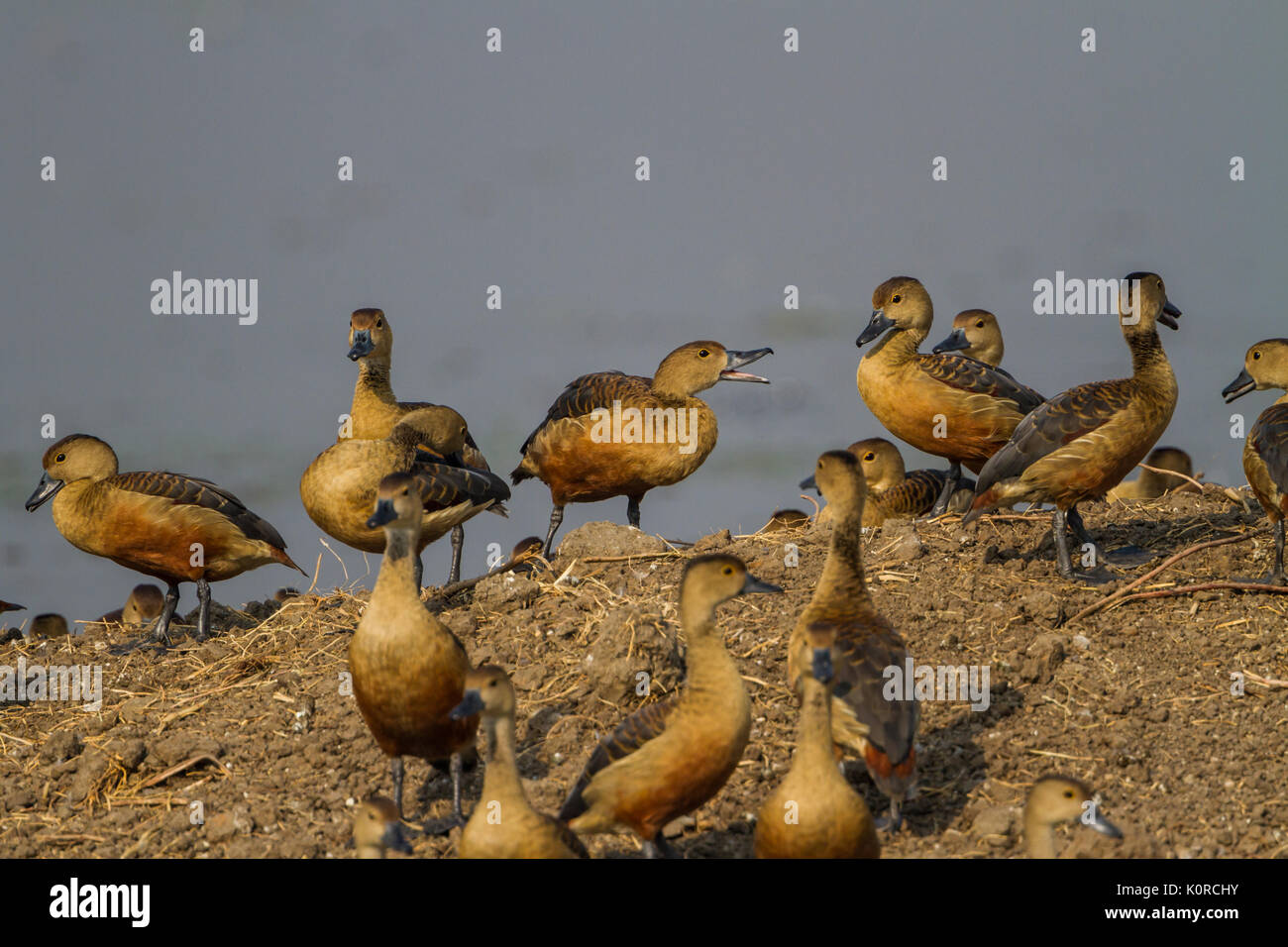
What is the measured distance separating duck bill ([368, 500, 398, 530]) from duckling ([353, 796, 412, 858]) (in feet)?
4.39

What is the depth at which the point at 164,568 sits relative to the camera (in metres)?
10.1

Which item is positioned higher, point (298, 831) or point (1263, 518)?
point (1263, 518)

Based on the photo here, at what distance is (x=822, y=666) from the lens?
5.24m

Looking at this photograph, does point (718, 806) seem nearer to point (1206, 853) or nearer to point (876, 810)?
point (876, 810)

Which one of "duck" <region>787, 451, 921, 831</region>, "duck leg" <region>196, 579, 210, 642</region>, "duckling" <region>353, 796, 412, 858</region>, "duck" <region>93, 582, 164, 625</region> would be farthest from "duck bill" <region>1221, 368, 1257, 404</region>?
"duck" <region>93, 582, 164, 625</region>

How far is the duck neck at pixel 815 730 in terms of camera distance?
16.9ft

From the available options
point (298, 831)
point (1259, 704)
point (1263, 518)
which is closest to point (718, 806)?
point (298, 831)

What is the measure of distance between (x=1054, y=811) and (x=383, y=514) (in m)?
3.17

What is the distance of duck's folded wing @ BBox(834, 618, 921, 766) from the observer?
19.0 ft

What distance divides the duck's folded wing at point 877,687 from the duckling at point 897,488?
476 centimetres

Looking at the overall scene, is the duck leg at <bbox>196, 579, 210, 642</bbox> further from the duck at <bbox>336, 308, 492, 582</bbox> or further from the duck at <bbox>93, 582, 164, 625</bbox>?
the duck at <bbox>93, 582, 164, 625</bbox>

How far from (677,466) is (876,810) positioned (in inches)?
177

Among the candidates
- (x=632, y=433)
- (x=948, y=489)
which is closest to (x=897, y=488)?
(x=948, y=489)
